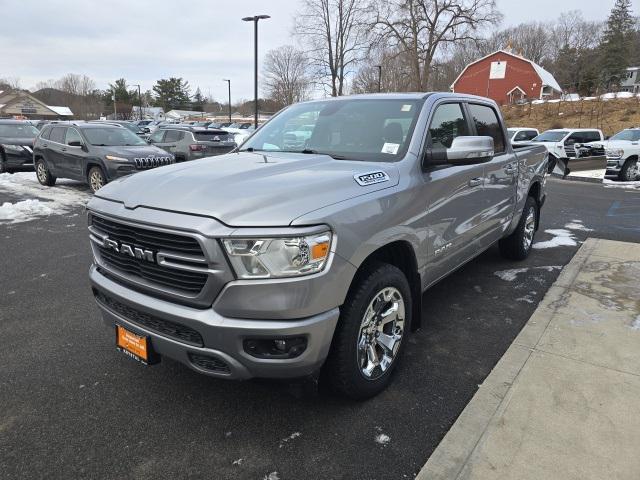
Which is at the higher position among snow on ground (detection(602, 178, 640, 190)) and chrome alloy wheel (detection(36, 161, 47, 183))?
chrome alloy wheel (detection(36, 161, 47, 183))

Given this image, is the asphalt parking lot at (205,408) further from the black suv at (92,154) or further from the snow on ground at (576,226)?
the black suv at (92,154)

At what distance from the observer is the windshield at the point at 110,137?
35.3 feet

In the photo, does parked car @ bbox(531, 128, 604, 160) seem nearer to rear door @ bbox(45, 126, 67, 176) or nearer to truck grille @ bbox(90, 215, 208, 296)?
rear door @ bbox(45, 126, 67, 176)

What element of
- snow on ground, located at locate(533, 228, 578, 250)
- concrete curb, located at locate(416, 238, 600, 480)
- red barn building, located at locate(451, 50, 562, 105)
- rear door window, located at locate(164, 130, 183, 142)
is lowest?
concrete curb, located at locate(416, 238, 600, 480)

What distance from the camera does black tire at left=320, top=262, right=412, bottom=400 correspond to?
98.1 inches

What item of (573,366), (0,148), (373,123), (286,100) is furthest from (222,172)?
(286,100)

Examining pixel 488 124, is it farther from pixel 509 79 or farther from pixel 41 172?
pixel 509 79

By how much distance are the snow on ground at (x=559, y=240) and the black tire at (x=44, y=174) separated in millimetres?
11618

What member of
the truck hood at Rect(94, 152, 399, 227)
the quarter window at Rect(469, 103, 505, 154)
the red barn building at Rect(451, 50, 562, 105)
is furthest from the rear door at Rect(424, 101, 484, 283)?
the red barn building at Rect(451, 50, 562, 105)

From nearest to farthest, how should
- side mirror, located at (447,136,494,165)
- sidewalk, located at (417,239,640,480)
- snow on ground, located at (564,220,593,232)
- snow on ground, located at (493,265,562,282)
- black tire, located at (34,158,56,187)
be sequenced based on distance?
sidewalk, located at (417,239,640,480) < side mirror, located at (447,136,494,165) < snow on ground, located at (493,265,562,282) < snow on ground, located at (564,220,593,232) < black tire, located at (34,158,56,187)

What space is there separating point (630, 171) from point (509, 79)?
42602 mm

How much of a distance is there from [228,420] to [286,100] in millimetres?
63027

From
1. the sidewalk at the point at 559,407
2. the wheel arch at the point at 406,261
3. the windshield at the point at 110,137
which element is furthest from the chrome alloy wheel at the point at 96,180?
the sidewalk at the point at 559,407

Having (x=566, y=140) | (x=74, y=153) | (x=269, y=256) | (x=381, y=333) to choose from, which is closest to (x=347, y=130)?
(x=381, y=333)
